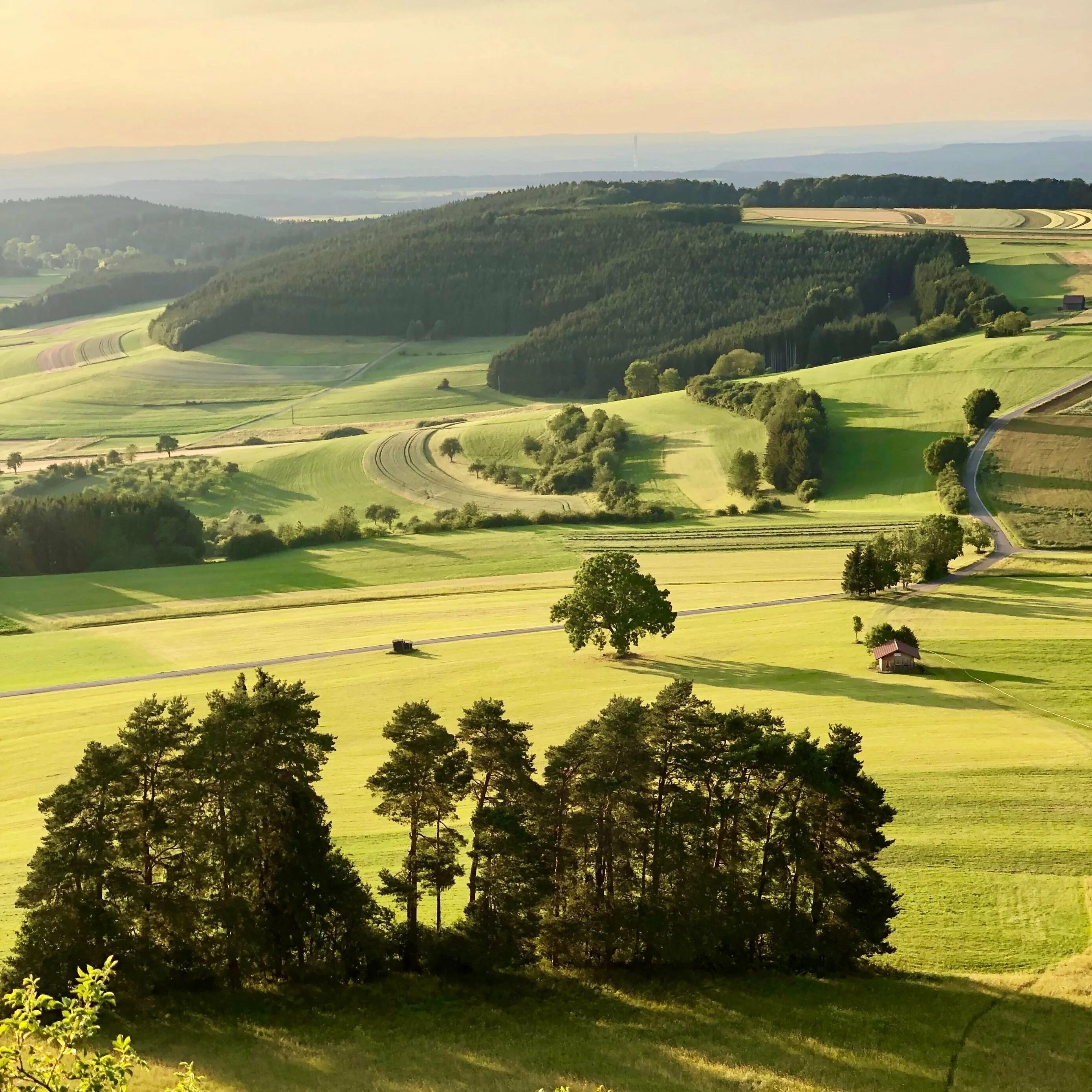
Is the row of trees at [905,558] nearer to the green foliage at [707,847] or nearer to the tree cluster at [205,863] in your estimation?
the green foliage at [707,847]

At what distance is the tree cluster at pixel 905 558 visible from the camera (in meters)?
72.6

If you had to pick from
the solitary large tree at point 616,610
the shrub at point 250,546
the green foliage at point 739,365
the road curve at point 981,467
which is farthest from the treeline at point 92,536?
the green foliage at point 739,365

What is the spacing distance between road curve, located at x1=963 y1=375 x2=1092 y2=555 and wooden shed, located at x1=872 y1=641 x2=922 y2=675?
2161cm

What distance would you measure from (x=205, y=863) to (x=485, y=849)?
23.4ft

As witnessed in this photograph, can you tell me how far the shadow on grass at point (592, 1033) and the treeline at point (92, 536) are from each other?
76.8 meters

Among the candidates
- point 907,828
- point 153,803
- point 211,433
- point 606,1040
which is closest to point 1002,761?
point 907,828

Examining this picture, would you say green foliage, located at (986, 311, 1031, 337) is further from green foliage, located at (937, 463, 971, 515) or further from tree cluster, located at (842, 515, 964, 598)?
tree cluster, located at (842, 515, 964, 598)

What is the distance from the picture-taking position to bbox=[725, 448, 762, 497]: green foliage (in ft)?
366

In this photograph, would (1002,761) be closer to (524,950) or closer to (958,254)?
(524,950)

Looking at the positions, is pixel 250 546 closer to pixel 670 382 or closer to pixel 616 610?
pixel 616 610

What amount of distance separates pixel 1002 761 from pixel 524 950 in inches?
864

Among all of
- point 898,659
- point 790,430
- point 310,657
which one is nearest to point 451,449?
point 790,430

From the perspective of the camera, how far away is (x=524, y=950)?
3162 centimetres

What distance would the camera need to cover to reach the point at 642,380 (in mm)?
171750
